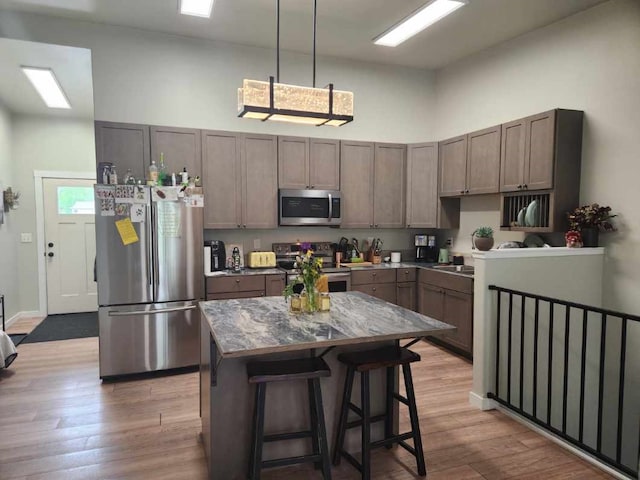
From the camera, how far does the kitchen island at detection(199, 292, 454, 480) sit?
7.02ft

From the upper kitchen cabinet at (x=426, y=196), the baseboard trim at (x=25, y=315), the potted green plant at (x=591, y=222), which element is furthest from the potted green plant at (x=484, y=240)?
the baseboard trim at (x=25, y=315)

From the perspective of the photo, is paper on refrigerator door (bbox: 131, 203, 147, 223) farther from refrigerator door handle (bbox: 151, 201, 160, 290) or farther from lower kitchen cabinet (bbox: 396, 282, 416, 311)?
A: lower kitchen cabinet (bbox: 396, 282, 416, 311)

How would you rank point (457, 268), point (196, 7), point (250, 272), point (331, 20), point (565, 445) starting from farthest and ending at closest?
point (457, 268) → point (250, 272) → point (331, 20) → point (196, 7) → point (565, 445)

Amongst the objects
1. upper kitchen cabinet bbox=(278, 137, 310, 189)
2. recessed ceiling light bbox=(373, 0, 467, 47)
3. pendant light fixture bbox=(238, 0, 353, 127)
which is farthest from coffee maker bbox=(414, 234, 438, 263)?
pendant light fixture bbox=(238, 0, 353, 127)

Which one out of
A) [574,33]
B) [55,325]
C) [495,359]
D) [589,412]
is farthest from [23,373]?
[574,33]

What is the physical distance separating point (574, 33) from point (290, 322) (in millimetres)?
3742

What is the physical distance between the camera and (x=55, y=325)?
575 cm

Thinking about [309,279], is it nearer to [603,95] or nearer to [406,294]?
[406,294]

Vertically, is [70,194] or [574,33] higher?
[574,33]

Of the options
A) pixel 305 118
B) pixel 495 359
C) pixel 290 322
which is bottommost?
pixel 495 359

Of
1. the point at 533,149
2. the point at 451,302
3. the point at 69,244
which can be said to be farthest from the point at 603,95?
the point at 69,244

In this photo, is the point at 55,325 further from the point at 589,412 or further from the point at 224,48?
the point at 589,412

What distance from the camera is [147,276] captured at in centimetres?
389

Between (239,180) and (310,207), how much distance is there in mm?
855
